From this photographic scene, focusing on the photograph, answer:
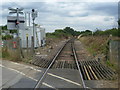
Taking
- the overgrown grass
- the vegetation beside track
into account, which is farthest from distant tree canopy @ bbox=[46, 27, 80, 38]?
the overgrown grass

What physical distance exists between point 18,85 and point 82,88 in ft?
8.01

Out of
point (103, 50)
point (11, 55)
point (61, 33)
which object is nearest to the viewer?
point (11, 55)

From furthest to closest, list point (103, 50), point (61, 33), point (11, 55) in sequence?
1. point (61, 33)
2. point (103, 50)
3. point (11, 55)

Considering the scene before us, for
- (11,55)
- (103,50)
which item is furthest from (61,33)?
(11,55)

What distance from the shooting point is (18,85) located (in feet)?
26.9

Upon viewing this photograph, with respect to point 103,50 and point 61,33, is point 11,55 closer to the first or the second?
point 103,50

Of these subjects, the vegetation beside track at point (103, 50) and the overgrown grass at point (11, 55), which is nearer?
the vegetation beside track at point (103, 50)

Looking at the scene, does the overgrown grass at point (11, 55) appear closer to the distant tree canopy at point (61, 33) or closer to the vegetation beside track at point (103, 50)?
the vegetation beside track at point (103, 50)

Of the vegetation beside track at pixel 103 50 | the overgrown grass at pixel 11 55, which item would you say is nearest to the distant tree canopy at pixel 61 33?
the vegetation beside track at pixel 103 50

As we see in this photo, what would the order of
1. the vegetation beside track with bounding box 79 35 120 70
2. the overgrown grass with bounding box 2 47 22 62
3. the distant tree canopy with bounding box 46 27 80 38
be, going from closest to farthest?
the vegetation beside track with bounding box 79 35 120 70 → the overgrown grass with bounding box 2 47 22 62 → the distant tree canopy with bounding box 46 27 80 38

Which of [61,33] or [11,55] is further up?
[61,33]

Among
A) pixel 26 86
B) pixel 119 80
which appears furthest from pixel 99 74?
pixel 26 86

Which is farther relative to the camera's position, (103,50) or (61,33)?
(61,33)

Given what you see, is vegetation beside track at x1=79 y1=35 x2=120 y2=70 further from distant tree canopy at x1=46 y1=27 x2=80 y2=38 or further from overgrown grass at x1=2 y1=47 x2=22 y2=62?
distant tree canopy at x1=46 y1=27 x2=80 y2=38
